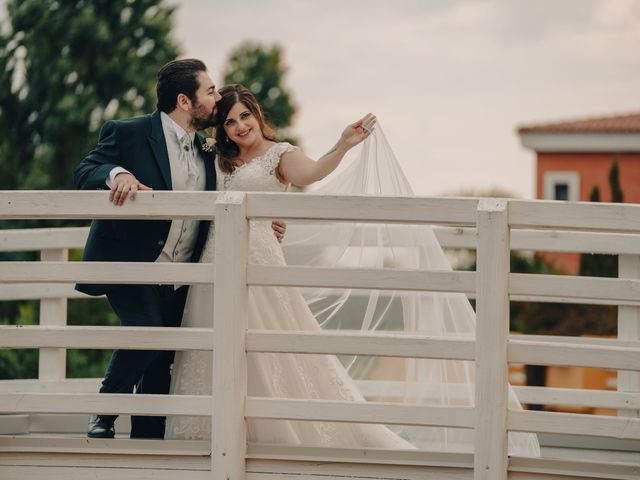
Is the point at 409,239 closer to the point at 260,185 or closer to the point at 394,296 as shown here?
the point at 394,296

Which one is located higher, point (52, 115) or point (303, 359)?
point (52, 115)

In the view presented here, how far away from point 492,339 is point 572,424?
1.59 ft

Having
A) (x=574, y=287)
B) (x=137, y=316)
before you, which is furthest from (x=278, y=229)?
(x=574, y=287)

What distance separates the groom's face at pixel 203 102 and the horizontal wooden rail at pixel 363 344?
144 cm

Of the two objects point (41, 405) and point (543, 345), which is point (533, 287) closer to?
point (543, 345)

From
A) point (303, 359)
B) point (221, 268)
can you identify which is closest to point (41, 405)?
point (221, 268)

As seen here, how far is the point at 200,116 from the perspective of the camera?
655 cm

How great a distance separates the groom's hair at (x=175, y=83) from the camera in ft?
21.4

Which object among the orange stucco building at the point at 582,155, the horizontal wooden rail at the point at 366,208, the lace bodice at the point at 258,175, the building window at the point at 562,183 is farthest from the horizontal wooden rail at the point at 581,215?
the building window at the point at 562,183

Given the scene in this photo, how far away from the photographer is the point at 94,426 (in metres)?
6.23

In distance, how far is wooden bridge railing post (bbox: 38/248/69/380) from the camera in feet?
24.4

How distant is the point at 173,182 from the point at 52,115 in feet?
82.3

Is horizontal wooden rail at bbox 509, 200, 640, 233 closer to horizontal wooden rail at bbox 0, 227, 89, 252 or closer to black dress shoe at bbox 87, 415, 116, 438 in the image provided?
black dress shoe at bbox 87, 415, 116, 438

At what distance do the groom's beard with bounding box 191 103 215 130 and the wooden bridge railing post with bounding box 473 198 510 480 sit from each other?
1.80 m
